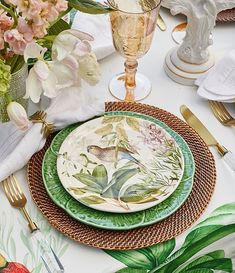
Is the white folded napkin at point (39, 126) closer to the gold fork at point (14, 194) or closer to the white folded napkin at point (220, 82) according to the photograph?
the gold fork at point (14, 194)

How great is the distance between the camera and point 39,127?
0.98 meters

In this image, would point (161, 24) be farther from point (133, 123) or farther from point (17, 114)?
point (17, 114)

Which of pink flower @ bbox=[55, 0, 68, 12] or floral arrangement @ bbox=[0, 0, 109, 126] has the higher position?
pink flower @ bbox=[55, 0, 68, 12]

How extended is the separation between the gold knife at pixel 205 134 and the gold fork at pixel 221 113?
0.04m

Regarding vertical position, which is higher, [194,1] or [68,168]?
[194,1]

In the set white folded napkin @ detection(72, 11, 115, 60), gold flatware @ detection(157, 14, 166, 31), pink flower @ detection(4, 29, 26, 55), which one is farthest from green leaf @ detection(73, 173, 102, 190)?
gold flatware @ detection(157, 14, 166, 31)

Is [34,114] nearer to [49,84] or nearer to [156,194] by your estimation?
[49,84]

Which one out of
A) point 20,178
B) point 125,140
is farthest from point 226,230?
Result: point 20,178

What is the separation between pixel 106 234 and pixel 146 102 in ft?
1.11

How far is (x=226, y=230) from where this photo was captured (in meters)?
0.90

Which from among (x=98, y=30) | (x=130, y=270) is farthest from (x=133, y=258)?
(x=98, y=30)

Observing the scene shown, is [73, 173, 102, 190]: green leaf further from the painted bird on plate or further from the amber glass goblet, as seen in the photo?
the amber glass goblet

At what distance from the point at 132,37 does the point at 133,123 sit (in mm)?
156

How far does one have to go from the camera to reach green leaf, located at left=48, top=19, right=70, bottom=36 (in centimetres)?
100
